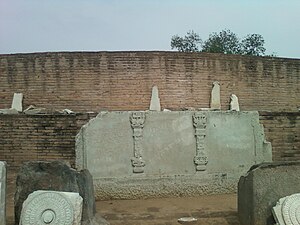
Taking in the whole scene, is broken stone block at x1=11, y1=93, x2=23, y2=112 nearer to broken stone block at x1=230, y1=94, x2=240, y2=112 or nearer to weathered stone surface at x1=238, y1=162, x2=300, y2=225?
broken stone block at x1=230, y1=94, x2=240, y2=112

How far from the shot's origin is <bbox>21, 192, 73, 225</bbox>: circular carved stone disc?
10.4 ft

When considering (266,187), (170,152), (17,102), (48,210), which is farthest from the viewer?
(17,102)

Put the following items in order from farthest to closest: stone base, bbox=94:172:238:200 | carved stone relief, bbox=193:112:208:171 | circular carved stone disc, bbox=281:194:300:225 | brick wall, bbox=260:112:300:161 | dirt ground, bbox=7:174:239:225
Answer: brick wall, bbox=260:112:300:161 → carved stone relief, bbox=193:112:208:171 → stone base, bbox=94:172:238:200 → dirt ground, bbox=7:174:239:225 → circular carved stone disc, bbox=281:194:300:225

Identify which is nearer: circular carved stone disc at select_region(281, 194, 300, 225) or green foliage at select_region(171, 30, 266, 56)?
circular carved stone disc at select_region(281, 194, 300, 225)

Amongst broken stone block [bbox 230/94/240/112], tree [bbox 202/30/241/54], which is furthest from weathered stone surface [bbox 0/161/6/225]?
tree [bbox 202/30/241/54]

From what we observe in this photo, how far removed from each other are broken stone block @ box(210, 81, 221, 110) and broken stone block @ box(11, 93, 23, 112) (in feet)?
19.1

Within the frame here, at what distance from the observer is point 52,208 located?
10.6 ft

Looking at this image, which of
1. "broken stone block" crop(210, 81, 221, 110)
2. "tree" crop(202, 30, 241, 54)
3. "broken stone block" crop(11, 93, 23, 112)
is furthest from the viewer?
"tree" crop(202, 30, 241, 54)

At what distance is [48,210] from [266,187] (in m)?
2.00

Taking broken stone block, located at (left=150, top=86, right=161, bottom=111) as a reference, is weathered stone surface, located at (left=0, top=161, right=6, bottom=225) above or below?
below

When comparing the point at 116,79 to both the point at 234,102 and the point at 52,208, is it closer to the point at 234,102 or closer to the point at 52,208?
the point at 234,102

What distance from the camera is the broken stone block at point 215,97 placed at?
11842 mm

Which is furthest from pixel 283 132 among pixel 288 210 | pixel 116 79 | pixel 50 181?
pixel 116 79

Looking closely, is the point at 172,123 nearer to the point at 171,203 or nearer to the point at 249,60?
the point at 171,203
